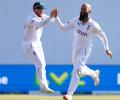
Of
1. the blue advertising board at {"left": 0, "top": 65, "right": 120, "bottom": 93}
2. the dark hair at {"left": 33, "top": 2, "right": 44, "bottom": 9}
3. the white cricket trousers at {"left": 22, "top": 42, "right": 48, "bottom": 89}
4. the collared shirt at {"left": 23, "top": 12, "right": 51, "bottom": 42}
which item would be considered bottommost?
the blue advertising board at {"left": 0, "top": 65, "right": 120, "bottom": 93}

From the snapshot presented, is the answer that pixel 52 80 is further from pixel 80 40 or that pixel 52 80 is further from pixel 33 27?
pixel 80 40

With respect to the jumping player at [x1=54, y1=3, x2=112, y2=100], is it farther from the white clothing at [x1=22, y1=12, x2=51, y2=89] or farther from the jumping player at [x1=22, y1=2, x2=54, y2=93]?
the white clothing at [x1=22, y1=12, x2=51, y2=89]

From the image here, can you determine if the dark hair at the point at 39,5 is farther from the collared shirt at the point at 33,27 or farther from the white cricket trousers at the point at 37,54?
the white cricket trousers at the point at 37,54

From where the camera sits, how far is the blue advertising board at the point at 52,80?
72.0 ft

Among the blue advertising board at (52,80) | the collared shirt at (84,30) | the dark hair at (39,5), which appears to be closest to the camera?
the collared shirt at (84,30)

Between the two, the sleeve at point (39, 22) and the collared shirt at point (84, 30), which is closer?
the sleeve at point (39, 22)

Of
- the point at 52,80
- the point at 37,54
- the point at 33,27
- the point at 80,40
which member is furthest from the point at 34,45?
the point at 52,80

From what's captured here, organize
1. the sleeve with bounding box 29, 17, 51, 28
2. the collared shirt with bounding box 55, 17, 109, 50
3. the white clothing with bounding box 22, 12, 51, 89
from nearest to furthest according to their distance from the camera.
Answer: the sleeve with bounding box 29, 17, 51, 28
the collared shirt with bounding box 55, 17, 109, 50
the white clothing with bounding box 22, 12, 51, 89

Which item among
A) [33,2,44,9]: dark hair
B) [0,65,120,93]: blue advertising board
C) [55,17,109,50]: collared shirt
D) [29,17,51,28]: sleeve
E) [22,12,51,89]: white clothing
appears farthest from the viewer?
[0,65,120,93]: blue advertising board

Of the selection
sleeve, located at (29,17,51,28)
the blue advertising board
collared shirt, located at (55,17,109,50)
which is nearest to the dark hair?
sleeve, located at (29,17,51,28)

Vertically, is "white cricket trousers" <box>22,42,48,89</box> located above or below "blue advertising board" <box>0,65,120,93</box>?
above

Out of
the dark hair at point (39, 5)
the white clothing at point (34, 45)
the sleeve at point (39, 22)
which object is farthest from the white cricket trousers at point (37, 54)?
the dark hair at point (39, 5)

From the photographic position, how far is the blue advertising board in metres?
21.9
